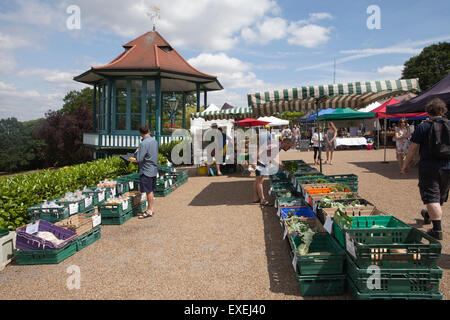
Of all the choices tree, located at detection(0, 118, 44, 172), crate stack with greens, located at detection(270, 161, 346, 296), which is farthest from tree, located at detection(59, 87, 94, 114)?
crate stack with greens, located at detection(270, 161, 346, 296)

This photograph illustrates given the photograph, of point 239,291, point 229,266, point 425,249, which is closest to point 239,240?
point 229,266

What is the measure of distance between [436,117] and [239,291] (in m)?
3.73

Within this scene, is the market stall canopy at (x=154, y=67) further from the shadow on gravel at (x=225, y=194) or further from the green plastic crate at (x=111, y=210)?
the green plastic crate at (x=111, y=210)

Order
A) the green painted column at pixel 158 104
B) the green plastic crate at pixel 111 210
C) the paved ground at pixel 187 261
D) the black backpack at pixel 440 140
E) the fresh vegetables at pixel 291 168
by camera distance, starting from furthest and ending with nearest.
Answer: the green painted column at pixel 158 104 < the fresh vegetables at pixel 291 168 < the green plastic crate at pixel 111 210 < the black backpack at pixel 440 140 < the paved ground at pixel 187 261

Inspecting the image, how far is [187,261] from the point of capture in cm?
436

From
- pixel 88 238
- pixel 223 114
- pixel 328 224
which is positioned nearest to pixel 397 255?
pixel 328 224

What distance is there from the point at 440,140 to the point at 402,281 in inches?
95.4

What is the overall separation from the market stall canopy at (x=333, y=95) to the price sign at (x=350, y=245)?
517cm

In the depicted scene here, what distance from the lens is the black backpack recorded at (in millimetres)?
4328

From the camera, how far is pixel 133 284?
372 cm

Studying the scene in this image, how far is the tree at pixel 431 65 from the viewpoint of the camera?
42.2 meters

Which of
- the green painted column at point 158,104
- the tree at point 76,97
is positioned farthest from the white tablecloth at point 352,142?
the tree at point 76,97

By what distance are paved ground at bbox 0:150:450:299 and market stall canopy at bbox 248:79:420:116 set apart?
2.64 meters

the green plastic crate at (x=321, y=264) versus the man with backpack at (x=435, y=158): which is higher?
the man with backpack at (x=435, y=158)
